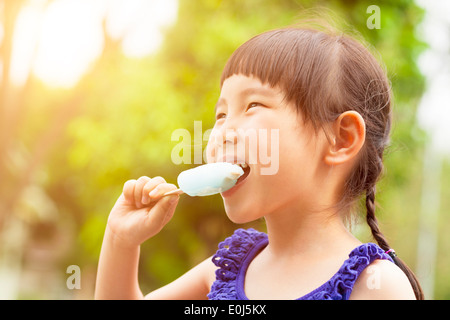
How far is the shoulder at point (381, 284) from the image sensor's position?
1.01m

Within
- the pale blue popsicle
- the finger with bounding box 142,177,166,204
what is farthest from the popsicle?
the finger with bounding box 142,177,166,204

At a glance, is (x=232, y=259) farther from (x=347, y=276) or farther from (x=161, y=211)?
(x=347, y=276)

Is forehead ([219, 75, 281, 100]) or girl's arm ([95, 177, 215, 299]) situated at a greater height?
forehead ([219, 75, 281, 100])

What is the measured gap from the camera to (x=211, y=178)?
1125 mm

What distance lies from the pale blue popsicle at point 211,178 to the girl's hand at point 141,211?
0.31 ft

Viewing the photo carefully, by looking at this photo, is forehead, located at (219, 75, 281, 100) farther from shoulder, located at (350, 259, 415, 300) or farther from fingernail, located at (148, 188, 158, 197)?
shoulder, located at (350, 259, 415, 300)

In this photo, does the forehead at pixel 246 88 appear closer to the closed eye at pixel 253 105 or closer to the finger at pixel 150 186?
the closed eye at pixel 253 105

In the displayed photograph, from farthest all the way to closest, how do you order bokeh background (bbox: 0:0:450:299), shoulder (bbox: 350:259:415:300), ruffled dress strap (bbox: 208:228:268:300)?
bokeh background (bbox: 0:0:450:299), ruffled dress strap (bbox: 208:228:268:300), shoulder (bbox: 350:259:415:300)

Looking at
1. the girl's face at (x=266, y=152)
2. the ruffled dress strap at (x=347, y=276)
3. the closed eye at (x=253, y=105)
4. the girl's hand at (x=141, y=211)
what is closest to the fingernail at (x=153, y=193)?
the girl's hand at (x=141, y=211)

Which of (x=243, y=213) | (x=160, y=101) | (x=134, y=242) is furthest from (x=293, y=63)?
(x=160, y=101)

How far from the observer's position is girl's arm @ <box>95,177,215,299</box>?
1282 millimetres

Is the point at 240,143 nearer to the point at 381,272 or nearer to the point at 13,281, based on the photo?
the point at 381,272

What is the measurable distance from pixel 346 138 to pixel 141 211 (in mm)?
509

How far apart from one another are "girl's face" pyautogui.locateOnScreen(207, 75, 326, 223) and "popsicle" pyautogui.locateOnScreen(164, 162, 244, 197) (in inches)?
1.5
